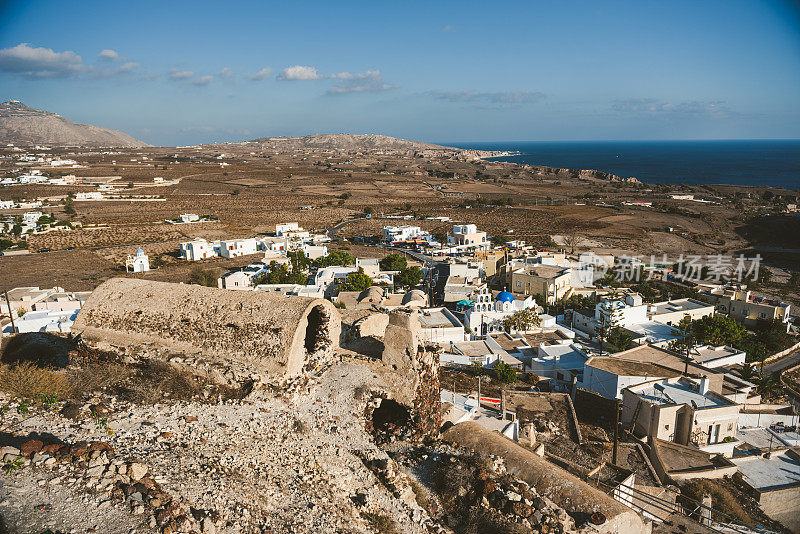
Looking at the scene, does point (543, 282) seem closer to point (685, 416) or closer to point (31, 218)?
point (685, 416)

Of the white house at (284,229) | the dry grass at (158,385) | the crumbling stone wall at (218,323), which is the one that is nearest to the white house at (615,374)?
the crumbling stone wall at (218,323)

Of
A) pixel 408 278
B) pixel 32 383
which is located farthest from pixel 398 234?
pixel 32 383

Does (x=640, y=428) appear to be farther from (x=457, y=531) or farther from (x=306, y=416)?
(x=306, y=416)

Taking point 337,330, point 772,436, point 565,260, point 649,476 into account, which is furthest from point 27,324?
point 565,260

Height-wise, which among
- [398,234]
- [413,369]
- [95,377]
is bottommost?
[398,234]

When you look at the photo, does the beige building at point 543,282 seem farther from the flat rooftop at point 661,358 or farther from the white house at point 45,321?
the white house at point 45,321

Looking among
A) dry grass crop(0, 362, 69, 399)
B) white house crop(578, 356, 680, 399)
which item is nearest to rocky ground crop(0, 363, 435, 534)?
dry grass crop(0, 362, 69, 399)
